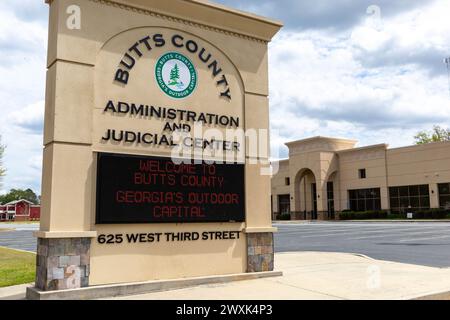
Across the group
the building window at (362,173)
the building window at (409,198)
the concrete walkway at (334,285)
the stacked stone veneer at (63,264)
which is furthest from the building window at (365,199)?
the stacked stone veneer at (63,264)

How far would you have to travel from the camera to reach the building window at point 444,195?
4766cm

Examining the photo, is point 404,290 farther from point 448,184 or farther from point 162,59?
point 448,184

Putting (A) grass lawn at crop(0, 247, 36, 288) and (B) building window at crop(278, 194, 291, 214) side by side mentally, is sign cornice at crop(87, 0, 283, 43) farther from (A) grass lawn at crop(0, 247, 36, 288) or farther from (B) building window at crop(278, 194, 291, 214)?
(B) building window at crop(278, 194, 291, 214)

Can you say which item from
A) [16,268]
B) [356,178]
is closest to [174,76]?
[16,268]

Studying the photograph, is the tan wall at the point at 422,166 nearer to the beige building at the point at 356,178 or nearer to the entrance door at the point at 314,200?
the beige building at the point at 356,178

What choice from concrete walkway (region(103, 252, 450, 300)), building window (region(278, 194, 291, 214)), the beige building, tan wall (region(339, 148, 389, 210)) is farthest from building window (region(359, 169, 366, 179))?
concrete walkway (region(103, 252, 450, 300))

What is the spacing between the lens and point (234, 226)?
990 centimetres

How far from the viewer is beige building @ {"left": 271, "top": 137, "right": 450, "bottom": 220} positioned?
48.8 meters

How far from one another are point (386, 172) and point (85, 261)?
50.3 m

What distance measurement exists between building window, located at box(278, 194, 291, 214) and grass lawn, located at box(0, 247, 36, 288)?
52236mm

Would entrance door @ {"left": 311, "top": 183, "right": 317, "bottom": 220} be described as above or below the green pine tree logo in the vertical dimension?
below

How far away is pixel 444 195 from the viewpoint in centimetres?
4800

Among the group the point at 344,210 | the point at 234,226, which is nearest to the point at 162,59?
the point at 234,226
